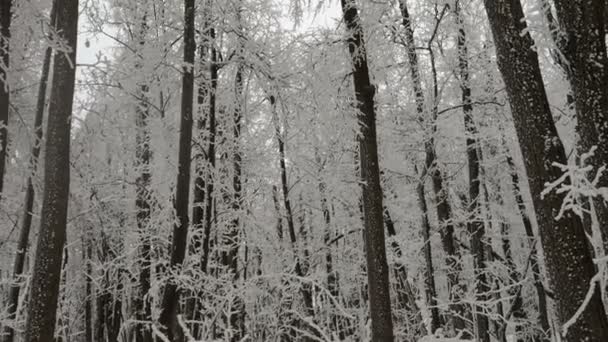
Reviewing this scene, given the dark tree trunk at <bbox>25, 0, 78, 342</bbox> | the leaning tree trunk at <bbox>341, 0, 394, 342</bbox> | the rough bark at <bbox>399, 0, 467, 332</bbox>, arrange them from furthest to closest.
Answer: the rough bark at <bbox>399, 0, 467, 332</bbox>
the leaning tree trunk at <bbox>341, 0, 394, 342</bbox>
the dark tree trunk at <bbox>25, 0, 78, 342</bbox>

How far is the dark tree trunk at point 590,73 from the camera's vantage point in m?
3.71

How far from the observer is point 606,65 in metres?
3.76

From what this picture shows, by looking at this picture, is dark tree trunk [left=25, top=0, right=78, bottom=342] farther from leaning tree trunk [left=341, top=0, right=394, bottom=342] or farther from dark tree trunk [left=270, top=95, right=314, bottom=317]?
dark tree trunk [left=270, top=95, right=314, bottom=317]

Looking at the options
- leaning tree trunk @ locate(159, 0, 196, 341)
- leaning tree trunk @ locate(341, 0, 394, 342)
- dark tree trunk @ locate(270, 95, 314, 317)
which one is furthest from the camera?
dark tree trunk @ locate(270, 95, 314, 317)

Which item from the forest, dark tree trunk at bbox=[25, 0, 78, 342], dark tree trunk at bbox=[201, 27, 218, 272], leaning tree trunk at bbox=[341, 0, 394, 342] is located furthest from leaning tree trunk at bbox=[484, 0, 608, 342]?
dark tree trunk at bbox=[201, 27, 218, 272]

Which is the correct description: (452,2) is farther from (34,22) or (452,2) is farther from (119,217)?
(119,217)

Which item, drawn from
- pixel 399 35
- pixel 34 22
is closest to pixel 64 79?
pixel 34 22

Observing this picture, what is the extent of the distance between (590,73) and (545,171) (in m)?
0.82

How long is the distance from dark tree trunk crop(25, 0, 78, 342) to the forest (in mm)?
19

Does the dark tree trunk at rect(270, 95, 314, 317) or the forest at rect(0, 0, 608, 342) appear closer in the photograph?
the forest at rect(0, 0, 608, 342)

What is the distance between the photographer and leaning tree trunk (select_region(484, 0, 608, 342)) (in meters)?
3.73

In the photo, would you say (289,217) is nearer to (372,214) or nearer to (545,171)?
(372,214)

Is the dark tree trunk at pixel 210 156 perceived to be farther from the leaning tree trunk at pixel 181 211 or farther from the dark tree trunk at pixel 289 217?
the leaning tree trunk at pixel 181 211

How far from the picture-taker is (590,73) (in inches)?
149
